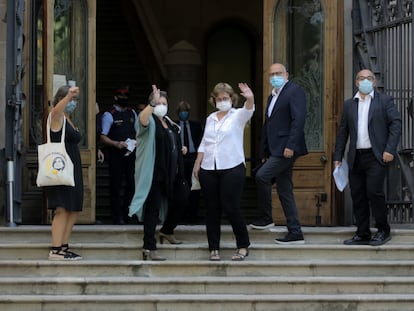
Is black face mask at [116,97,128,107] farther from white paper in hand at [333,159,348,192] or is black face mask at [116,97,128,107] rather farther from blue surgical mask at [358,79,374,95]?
blue surgical mask at [358,79,374,95]

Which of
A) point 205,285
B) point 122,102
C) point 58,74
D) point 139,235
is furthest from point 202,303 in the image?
point 122,102

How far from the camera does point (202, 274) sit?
12.0 meters

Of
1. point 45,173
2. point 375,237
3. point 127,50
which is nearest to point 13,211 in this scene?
point 45,173

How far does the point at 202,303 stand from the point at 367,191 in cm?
224

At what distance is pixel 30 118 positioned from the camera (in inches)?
583

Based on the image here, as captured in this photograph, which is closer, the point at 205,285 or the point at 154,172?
the point at 205,285

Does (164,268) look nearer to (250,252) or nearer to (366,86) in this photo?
(250,252)

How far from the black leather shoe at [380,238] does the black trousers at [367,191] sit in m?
0.04

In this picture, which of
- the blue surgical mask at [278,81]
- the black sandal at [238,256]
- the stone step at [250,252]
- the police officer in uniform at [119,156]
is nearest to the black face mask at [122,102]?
the police officer in uniform at [119,156]

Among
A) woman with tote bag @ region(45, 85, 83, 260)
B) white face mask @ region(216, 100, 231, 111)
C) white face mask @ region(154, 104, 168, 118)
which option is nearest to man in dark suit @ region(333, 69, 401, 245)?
white face mask @ region(216, 100, 231, 111)

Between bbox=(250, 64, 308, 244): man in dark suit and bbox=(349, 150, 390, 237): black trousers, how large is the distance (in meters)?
0.60

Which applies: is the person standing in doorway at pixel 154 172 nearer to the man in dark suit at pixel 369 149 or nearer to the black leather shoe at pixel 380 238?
the man in dark suit at pixel 369 149

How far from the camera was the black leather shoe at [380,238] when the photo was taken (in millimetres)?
12469

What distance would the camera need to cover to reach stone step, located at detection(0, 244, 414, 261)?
12.3m
